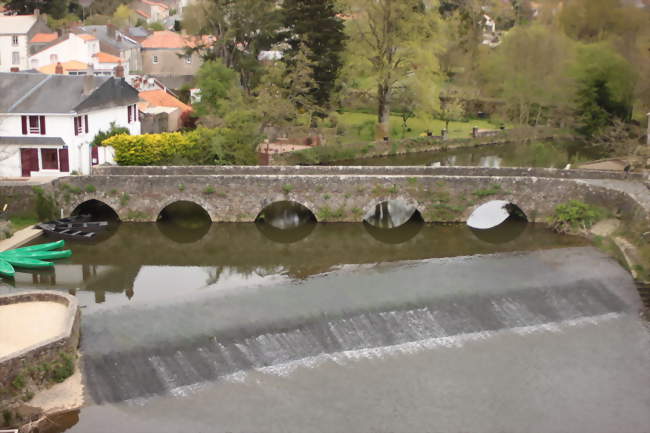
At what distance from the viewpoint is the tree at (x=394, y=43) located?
171 ft

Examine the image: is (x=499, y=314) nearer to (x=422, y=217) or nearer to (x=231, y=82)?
(x=422, y=217)

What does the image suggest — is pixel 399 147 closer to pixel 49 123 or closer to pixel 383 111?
pixel 383 111

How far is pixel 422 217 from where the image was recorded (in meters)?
36.0

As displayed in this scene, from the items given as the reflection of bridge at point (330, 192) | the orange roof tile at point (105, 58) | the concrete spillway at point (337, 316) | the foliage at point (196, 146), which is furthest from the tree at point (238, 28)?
the concrete spillway at point (337, 316)

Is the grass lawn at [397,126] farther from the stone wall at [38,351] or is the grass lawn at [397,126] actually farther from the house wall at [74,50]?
the stone wall at [38,351]

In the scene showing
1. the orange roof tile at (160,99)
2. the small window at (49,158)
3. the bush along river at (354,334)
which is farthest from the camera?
A: the orange roof tile at (160,99)

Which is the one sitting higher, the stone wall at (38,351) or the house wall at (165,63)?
the house wall at (165,63)

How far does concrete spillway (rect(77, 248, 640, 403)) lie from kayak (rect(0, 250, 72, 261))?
6.54 meters

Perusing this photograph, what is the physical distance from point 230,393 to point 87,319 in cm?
667

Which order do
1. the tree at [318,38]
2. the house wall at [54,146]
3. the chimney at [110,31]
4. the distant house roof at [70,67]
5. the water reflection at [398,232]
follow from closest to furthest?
the water reflection at [398,232] → the house wall at [54,146] → the tree at [318,38] → the distant house roof at [70,67] → the chimney at [110,31]

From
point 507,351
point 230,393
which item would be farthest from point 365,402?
point 507,351

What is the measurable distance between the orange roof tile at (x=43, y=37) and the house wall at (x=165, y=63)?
8.73m

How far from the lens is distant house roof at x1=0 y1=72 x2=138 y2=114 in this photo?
37.6 m

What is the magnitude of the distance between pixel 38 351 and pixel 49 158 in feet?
62.5
